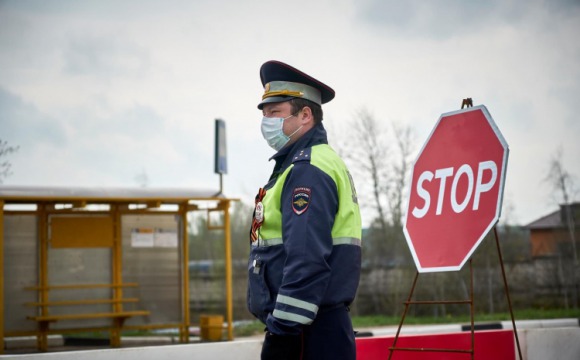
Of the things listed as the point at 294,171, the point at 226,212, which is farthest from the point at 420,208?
the point at 226,212

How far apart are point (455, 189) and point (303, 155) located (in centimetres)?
263

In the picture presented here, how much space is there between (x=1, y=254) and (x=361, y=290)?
1363 cm

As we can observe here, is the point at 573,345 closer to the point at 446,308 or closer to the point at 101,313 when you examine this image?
the point at 101,313

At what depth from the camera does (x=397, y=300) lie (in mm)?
24812

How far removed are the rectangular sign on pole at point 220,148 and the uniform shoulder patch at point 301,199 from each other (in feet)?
39.9

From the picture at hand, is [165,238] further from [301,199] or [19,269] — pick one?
[301,199]

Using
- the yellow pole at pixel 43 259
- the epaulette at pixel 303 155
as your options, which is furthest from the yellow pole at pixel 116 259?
the epaulette at pixel 303 155

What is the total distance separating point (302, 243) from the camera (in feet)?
12.2

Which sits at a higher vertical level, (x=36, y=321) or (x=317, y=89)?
(x=317, y=89)

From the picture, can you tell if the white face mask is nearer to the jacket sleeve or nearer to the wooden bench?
the jacket sleeve

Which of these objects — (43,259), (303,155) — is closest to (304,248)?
(303,155)

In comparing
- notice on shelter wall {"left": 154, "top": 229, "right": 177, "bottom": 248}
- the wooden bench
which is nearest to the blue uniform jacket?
the wooden bench

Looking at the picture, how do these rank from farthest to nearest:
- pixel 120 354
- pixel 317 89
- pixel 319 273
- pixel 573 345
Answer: pixel 573 345, pixel 120 354, pixel 317 89, pixel 319 273

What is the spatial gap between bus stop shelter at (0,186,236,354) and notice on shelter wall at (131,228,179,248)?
0.06ft
